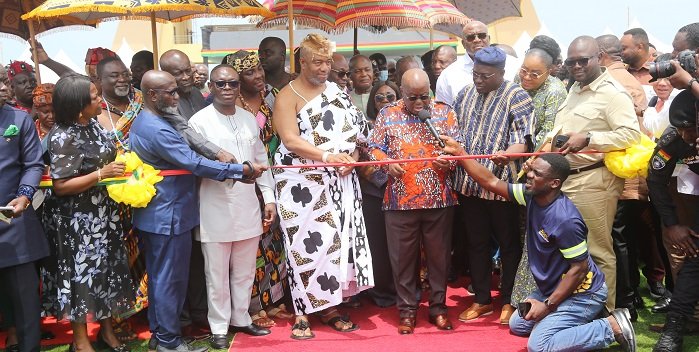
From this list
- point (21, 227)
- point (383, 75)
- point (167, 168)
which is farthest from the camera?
point (383, 75)

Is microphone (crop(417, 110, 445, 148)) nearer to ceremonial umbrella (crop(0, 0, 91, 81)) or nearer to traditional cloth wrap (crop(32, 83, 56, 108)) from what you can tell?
traditional cloth wrap (crop(32, 83, 56, 108))

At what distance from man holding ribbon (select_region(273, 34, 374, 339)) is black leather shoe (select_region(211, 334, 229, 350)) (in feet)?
1.73

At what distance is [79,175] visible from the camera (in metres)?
4.49

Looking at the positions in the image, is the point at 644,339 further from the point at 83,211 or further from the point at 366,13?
the point at 83,211

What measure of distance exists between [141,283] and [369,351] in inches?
73.0

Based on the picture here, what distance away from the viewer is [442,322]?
5.30 metres

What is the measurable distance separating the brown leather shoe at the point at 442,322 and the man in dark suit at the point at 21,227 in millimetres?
2894

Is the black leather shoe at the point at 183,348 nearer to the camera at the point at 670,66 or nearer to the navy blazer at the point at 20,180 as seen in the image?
the navy blazer at the point at 20,180

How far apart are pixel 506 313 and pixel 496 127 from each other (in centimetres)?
149

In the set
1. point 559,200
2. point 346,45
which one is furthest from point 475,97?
point 346,45

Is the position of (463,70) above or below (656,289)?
above

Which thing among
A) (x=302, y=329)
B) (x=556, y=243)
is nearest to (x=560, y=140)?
(x=556, y=243)

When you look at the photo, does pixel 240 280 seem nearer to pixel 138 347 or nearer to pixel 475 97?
pixel 138 347

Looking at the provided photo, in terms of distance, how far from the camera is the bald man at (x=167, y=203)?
15.1ft
